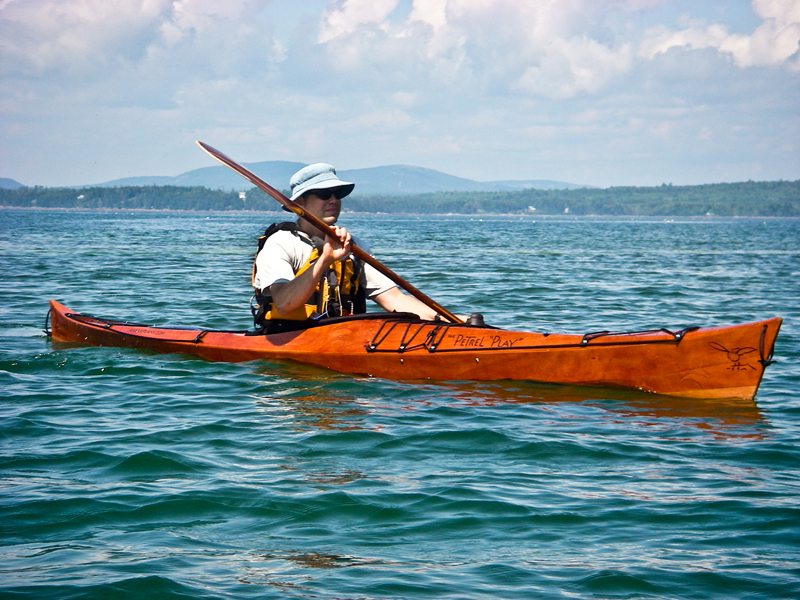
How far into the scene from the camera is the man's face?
6.46 m

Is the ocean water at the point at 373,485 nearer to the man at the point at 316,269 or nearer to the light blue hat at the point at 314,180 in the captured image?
the man at the point at 316,269

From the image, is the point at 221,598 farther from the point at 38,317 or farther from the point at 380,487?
the point at 38,317

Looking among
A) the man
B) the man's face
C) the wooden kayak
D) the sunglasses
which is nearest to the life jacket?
the man

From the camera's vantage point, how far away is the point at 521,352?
6613mm

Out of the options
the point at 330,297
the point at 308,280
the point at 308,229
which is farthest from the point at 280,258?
the point at 330,297

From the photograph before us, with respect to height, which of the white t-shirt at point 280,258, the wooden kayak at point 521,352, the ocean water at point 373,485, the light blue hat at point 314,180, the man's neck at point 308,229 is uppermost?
the light blue hat at point 314,180

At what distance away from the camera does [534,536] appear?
3.88 meters

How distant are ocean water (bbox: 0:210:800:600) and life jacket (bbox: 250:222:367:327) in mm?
458

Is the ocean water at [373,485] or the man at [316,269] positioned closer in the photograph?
the ocean water at [373,485]

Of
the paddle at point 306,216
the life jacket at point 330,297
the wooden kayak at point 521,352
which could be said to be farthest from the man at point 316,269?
the wooden kayak at point 521,352

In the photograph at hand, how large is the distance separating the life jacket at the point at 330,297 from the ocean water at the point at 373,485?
0.46m

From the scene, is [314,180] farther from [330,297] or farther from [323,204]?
[330,297]

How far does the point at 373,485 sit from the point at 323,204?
8.66ft

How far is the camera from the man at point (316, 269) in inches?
245
